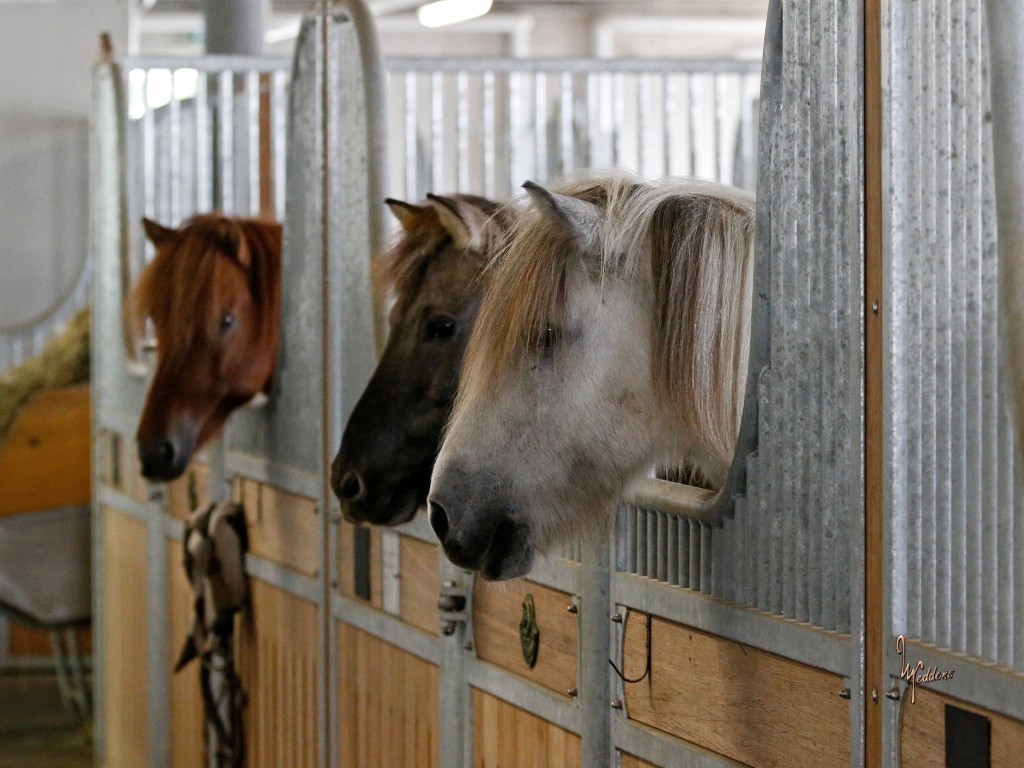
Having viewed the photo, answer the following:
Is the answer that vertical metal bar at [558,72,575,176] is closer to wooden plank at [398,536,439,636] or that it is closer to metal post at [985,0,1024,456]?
wooden plank at [398,536,439,636]

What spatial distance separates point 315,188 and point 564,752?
120 centimetres

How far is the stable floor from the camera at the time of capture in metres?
3.90

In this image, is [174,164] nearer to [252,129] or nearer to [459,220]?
[252,129]

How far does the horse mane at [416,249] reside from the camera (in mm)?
1771

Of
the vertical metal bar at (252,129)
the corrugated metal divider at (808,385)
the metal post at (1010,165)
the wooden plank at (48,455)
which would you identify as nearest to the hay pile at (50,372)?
the wooden plank at (48,455)

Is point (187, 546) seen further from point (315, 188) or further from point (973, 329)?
point (973, 329)

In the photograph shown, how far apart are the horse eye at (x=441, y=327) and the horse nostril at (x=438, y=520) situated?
1.67ft

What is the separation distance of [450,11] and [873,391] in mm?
6152

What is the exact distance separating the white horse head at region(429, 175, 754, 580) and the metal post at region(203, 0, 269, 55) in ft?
9.42

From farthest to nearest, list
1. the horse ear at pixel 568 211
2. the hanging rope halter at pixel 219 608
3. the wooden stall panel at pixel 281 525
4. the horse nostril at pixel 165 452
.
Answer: the hanging rope halter at pixel 219 608 < the horse nostril at pixel 165 452 < the wooden stall panel at pixel 281 525 < the horse ear at pixel 568 211

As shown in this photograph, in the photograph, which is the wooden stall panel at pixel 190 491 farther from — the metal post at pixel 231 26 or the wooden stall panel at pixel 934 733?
the wooden stall panel at pixel 934 733

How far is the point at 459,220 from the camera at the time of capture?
5.70 ft

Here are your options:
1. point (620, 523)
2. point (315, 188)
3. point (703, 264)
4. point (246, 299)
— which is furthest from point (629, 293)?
point (246, 299)

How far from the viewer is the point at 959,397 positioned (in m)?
0.94
